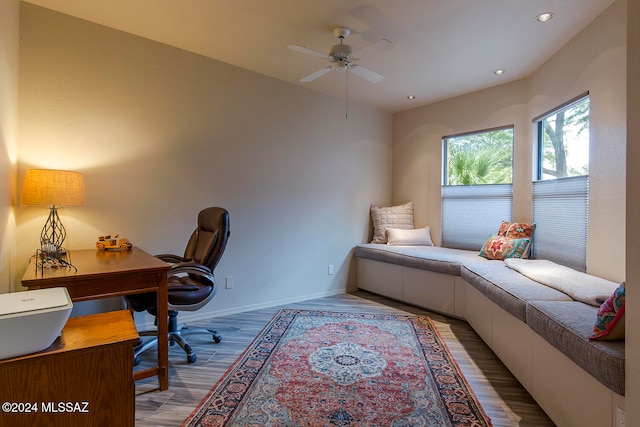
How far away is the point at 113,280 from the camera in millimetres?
1838

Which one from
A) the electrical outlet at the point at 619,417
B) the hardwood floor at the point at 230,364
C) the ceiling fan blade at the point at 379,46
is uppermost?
the ceiling fan blade at the point at 379,46

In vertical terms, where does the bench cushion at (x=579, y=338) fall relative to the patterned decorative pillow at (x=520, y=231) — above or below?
below

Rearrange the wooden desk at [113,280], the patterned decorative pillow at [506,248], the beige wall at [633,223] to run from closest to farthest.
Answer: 1. the beige wall at [633,223]
2. the wooden desk at [113,280]
3. the patterned decorative pillow at [506,248]

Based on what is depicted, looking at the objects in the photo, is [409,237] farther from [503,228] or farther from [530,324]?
[530,324]

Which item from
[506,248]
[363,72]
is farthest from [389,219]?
[363,72]

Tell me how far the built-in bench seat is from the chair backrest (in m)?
2.11

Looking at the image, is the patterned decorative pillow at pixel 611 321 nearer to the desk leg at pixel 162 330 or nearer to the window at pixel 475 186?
the desk leg at pixel 162 330

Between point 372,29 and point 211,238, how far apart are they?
2.15 metres

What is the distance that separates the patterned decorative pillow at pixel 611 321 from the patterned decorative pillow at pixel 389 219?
3159mm

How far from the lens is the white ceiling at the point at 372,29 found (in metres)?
2.38

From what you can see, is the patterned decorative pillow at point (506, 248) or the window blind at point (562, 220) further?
the patterned decorative pillow at point (506, 248)

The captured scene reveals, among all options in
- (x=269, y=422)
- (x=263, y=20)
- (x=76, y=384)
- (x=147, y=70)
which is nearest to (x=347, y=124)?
(x=263, y=20)

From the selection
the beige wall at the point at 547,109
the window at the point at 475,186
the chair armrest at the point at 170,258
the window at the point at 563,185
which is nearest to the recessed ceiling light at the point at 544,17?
the beige wall at the point at 547,109

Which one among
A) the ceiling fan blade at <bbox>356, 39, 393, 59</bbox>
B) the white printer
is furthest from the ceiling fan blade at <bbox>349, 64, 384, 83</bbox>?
the white printer
